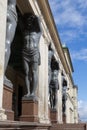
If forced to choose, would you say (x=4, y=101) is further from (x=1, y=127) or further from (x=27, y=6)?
(x=27, y=6)

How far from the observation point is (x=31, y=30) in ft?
38.0

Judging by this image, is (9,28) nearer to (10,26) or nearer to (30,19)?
(10,26)

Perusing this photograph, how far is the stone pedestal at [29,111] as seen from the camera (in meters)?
10.8

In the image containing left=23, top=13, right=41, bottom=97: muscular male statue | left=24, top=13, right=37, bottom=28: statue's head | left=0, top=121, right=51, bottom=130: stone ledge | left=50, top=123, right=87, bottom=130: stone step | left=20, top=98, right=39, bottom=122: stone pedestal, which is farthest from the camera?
left=50, top=123, right=87, bottom=130: stone step

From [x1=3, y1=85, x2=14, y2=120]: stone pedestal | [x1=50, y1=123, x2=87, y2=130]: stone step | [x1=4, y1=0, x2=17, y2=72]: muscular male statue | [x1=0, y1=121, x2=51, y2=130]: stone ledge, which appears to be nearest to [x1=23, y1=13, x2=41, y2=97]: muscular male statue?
[x1=0, y1=121, x2=51, y2=130]: stone ledge

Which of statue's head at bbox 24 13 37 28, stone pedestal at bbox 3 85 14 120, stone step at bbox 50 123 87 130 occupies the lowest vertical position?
stone step at bbox 50 123 87 130

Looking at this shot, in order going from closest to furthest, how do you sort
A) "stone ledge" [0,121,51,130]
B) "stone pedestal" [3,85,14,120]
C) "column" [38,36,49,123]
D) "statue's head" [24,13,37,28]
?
"stone ledge" [0,121,51,130], "stone pedestal" [3,85,14,120], "statue's head" [24,13,37,28], "column" [38,36,49,123]

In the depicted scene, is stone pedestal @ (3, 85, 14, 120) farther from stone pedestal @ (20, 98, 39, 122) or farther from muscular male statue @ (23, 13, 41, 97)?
muscular male statue @ (23, 13, 41, 97)

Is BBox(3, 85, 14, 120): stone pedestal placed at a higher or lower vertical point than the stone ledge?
higher

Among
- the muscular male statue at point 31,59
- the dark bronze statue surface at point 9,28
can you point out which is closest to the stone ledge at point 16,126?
the dark bronze statue surface at point 9,28

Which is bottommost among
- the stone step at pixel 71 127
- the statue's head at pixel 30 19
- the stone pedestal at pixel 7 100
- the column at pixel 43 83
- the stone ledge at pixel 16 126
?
the stone ledge at pixel 16 126

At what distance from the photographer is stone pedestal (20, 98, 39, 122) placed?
10781mm

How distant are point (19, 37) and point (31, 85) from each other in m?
2.77

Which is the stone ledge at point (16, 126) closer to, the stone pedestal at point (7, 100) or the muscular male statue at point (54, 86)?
the stone pedestal at point (7, 100)
